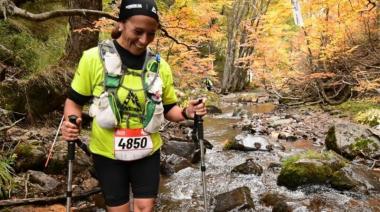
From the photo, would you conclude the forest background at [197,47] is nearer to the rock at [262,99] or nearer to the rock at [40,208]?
the rock at [40,208]

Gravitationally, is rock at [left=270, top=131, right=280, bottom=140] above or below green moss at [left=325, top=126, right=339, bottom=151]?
below

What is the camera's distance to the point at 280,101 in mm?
18766

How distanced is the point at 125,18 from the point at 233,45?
24350 mm

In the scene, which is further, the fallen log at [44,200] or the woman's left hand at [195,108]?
the fallen log at [44,200]

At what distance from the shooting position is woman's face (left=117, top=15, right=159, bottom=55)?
237 cm

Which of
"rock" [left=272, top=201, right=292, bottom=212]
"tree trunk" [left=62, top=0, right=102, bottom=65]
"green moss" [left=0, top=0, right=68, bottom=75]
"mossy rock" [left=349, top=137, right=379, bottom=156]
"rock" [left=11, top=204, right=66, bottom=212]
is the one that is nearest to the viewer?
"rock" [left=11, top=204, right=66, bottom=212]

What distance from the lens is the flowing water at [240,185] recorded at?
550 cm

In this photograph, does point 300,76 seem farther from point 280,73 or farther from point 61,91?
point 61,91

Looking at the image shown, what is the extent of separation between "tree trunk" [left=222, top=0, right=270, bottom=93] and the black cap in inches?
885

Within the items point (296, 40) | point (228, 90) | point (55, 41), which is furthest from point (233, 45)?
point (55, 41)

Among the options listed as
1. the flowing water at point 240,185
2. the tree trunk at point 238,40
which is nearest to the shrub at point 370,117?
the flowing water at point 240,185

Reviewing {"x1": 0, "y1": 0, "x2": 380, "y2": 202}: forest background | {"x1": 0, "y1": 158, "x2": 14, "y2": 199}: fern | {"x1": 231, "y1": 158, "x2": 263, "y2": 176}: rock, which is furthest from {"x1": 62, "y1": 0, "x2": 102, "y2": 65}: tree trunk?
{"x1": 231, "y1": 158, "x2": 263, "y2": 176}: rock

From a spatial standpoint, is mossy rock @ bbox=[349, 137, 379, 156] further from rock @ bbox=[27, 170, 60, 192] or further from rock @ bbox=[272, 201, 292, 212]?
rock @ bbox=[27, 170, 60, 192]

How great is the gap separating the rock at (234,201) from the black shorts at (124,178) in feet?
9.26
